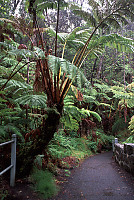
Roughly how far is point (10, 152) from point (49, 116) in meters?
1.08

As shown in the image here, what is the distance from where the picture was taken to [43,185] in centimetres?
332

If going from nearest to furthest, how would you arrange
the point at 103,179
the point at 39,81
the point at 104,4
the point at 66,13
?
the point at 39,81, the point at 103,179, the point at 104,4, the point at 66,13

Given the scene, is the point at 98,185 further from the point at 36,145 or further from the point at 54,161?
the point at 36,145

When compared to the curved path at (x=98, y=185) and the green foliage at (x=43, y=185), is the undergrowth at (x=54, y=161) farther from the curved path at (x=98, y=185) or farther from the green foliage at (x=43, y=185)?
the curved path at (x=98, y=185)

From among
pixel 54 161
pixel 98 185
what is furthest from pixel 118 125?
pixel 98 185

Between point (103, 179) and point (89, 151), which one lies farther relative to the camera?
point (89, 151)

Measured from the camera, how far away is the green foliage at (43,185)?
3.18m

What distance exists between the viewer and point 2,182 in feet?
10.3

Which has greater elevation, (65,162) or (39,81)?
(39,81)

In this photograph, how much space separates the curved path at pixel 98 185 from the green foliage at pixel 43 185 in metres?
0.14

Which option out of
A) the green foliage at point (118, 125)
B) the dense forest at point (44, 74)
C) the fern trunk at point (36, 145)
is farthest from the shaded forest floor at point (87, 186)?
the green foliage at point (118, 125)

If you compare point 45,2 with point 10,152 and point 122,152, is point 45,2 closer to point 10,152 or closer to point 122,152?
point 10,152

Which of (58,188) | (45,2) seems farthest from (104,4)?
(58,188)

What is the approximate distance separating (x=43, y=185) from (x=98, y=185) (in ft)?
4.44
